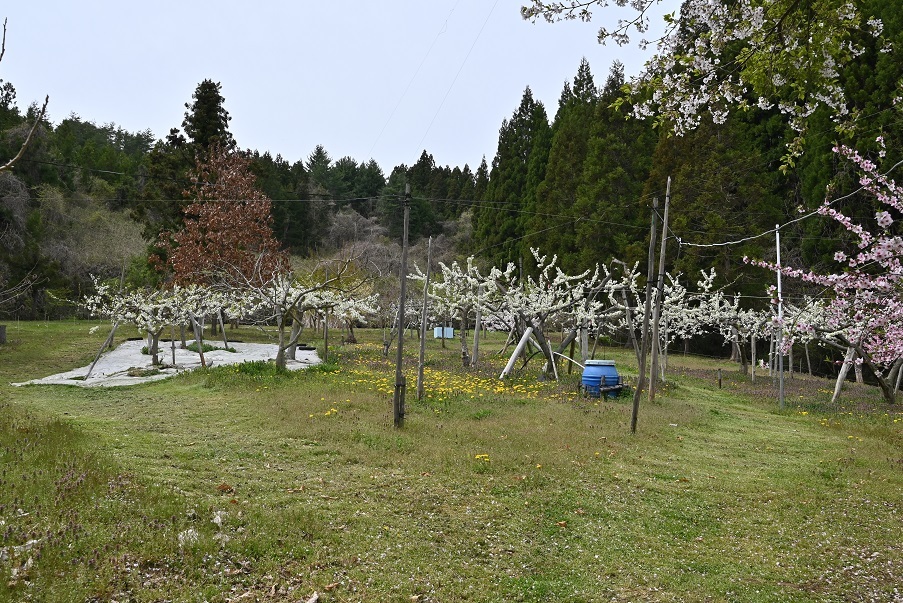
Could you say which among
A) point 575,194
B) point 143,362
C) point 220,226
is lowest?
point 143,362

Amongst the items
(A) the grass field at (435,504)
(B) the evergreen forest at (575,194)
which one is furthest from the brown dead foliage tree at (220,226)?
(A) the grass field at (435,504)

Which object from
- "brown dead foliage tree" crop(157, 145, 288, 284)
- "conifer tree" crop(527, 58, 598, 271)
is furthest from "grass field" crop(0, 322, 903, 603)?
"conifer tree" crop(527, 58, 598, 271)

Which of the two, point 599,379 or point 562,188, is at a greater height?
point 562,188

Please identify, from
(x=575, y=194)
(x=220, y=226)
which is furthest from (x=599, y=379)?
(x=575, y=194)

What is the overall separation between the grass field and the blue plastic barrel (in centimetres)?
184

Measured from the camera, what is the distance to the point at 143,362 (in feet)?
73.7

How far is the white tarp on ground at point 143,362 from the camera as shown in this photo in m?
18.1

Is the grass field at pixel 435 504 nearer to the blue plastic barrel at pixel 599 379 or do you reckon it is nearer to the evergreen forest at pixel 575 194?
the blue plastic barrel at pixel 599 379

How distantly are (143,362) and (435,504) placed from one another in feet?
61.8

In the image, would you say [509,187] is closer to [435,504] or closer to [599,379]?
[599,379]

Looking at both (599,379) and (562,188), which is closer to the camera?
(599,379)

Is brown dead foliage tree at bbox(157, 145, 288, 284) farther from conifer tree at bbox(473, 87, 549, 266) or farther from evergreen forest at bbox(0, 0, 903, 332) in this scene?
conifer tree at bbox(473, 87, 549, 266)

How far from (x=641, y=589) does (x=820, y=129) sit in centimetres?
2630

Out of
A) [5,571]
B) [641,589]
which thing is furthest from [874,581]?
[5,571]
